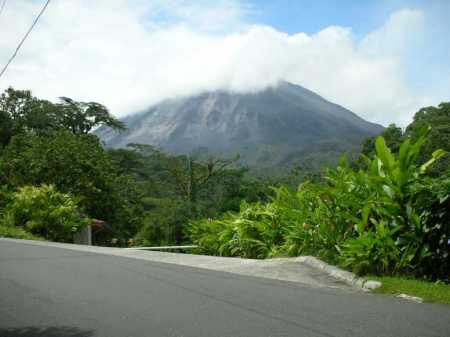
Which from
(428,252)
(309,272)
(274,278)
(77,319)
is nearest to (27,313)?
(77,319)

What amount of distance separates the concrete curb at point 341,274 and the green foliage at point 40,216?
1626cm

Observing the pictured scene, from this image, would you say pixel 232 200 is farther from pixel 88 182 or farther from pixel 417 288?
pixel 417 288

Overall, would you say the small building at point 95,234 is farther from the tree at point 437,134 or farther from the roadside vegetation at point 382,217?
the tree at point 437,134

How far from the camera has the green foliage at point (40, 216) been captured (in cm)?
2308

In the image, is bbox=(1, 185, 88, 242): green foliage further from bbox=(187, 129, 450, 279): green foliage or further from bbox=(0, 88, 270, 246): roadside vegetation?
bbox=(187, 129, 450, 279): green foliage

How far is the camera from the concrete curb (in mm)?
7125

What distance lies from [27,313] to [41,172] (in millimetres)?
30398

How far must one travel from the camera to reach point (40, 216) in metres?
23.1

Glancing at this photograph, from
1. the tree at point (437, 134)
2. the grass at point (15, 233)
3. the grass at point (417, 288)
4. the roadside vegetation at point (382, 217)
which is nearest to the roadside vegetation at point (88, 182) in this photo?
the grass at point (15, 233)

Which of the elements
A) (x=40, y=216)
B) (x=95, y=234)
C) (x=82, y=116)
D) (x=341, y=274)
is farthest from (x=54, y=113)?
(x=341, y=274)

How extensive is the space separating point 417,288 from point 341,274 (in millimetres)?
1527

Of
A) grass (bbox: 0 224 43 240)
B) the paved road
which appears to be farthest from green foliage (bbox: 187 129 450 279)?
grass (bbox: 0 224 43 240)

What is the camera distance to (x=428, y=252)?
725 cm

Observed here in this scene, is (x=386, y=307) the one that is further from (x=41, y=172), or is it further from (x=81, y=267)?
(x=41, y=172)
